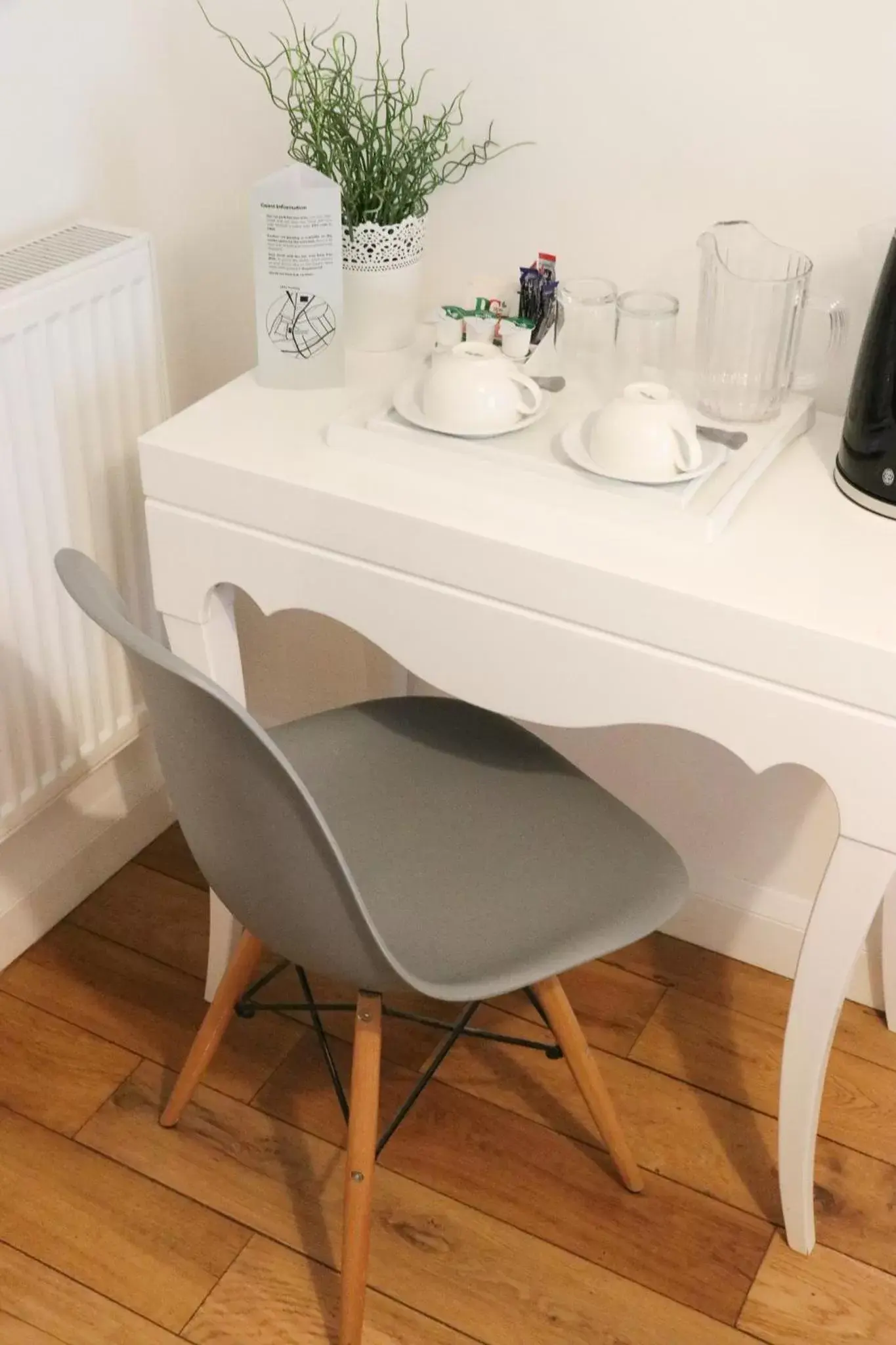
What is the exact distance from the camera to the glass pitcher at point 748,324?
1422 millimetres

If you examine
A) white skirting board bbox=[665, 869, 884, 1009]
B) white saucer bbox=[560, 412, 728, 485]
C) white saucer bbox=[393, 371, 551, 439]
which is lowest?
white skirting board bbox=[665, 869, 884, 1009]

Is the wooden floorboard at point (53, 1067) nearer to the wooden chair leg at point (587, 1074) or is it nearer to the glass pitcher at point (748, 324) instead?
the wooden chair leg at point (587, 1074)

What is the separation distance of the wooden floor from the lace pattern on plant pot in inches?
37.2

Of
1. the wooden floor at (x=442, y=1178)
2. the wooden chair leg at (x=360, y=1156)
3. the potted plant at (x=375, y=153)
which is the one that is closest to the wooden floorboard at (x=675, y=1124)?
the wooden floor at (x=442, y=1178)

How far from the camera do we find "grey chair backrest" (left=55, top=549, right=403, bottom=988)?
3.40 feet

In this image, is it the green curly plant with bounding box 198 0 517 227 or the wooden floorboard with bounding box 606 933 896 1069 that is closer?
the green curly plant with bounding box 198 0 517 227

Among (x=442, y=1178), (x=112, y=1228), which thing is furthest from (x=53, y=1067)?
(x=442, y=1178)

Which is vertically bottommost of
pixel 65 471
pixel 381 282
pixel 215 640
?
pixel 215 640

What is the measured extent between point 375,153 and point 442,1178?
1176 mm

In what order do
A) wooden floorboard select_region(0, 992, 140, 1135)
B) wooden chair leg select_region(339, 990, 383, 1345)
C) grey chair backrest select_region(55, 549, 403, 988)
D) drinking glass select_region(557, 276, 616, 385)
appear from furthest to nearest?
wooden floorboard select_region(0, 992, 140, 1135) → drinking glass select_region(557, 276, 616, 385) → wooden chair leg select_region(339, 990, 383, 1345) → grey chair backrest select_region(55, 549, 403, 988)

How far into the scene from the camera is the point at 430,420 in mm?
1391

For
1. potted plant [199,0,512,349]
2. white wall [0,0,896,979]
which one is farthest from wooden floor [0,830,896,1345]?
potted plant [199,0,512,349]

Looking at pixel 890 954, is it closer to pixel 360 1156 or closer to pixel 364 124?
pixel 360 1156

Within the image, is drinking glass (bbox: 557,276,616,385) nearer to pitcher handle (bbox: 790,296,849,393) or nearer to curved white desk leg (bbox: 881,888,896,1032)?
pitcher handle (bbox: 790,296,849,393)
